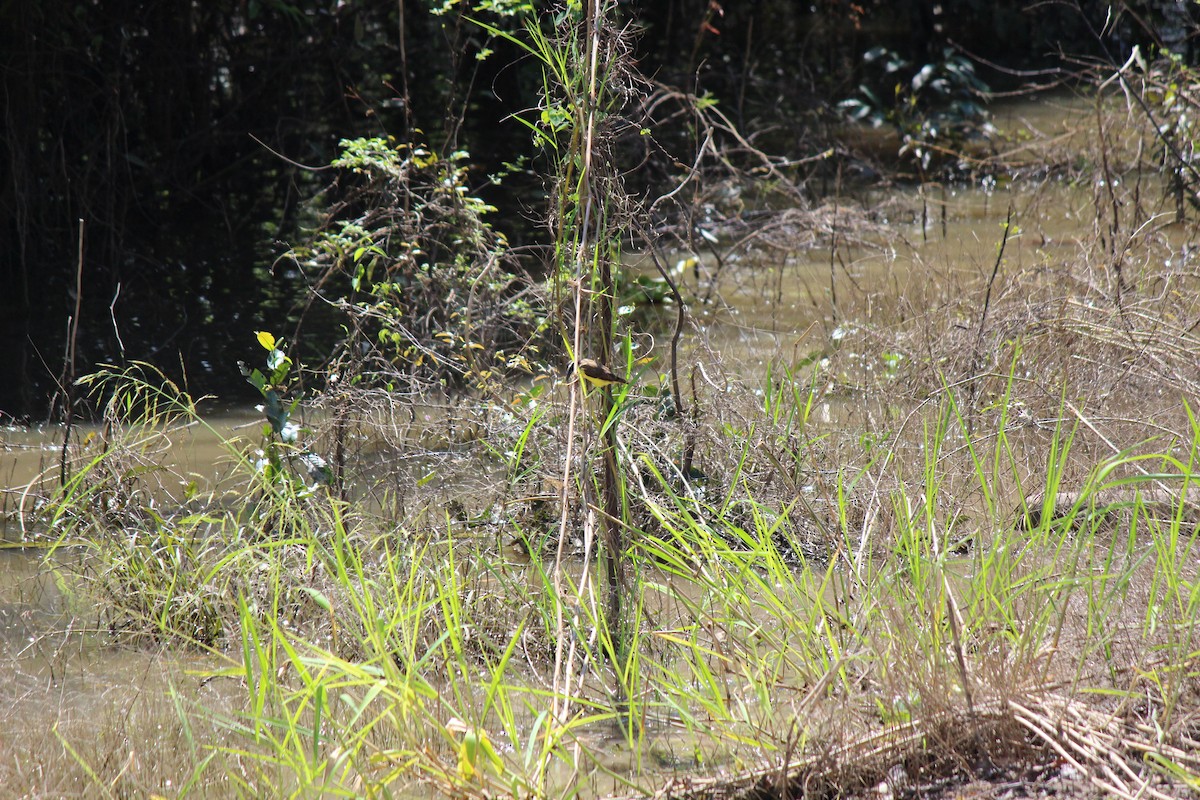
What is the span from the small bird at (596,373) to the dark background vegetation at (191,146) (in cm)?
247

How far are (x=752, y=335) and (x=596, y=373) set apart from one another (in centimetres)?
337

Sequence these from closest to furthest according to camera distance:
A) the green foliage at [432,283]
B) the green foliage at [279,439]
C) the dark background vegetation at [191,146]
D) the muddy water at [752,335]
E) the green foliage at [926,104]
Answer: the muddy water at [752,335] < the green foliage at [279,439] < the green foliage at [432,283] < the dark background vegetation at [191,146] < the green foliage at [926,104]

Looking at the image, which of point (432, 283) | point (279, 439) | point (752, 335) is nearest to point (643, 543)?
point (279, 439)

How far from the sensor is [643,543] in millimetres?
2836

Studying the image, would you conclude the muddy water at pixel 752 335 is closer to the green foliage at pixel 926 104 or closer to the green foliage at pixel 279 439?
the green foliage at pixel 279 439

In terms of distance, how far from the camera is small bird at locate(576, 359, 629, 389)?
239cm

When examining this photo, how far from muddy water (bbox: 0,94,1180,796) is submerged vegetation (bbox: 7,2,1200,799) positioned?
58 mm

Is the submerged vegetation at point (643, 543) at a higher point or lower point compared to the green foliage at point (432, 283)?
lower

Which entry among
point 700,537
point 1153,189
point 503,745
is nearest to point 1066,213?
point 1153,189

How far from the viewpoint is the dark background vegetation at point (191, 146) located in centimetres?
596

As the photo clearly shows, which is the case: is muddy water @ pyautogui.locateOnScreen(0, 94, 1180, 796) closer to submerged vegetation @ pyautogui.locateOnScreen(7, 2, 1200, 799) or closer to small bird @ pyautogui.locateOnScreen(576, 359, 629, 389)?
submerged vegetation @ pyautogui.locateOnScreen(7, 2, 1200, 799)

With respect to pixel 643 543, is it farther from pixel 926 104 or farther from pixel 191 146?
pixel 926 104

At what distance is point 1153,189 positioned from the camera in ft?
24.7

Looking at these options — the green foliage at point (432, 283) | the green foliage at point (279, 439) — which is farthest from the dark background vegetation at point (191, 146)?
the green foliage at point (279, 439)
